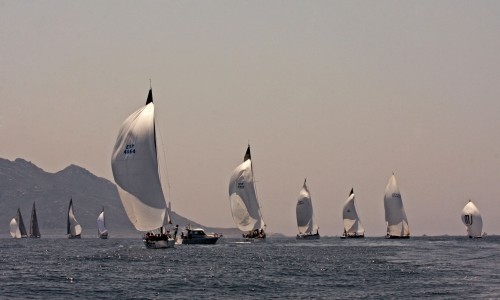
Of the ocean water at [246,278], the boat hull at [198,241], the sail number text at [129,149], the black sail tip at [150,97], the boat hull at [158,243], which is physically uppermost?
the black sail tip at [150,97]

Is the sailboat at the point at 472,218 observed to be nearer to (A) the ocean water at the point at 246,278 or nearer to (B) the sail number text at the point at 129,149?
(A) the ocean water at the point at 246,278

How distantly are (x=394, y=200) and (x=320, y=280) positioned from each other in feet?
377

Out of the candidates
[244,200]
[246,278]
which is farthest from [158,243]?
[244,200]

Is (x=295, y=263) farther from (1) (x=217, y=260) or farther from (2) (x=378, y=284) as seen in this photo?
(2) (x=378, y=284)

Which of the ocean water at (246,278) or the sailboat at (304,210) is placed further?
the sailboat at (304,210)

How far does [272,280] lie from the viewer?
6575cm

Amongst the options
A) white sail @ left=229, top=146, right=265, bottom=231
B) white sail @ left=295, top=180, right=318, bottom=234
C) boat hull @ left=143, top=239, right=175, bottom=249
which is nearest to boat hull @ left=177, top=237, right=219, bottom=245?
white sail @ left=229, top=146, right=265, bottom=231

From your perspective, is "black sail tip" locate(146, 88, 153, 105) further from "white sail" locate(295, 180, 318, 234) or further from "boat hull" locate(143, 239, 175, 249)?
Result: "white sail" locate(295, 180, 318, 234)

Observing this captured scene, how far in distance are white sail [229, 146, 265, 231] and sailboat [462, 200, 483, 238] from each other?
59.0 m

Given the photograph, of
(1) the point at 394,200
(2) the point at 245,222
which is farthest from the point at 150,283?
(1) the point at 394,200

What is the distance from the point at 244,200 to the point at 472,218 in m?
64.5

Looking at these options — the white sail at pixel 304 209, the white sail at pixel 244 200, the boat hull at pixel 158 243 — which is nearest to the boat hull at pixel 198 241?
the white sail at pixel 244 200

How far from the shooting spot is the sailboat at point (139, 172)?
3792 inches

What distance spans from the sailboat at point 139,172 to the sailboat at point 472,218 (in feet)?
368
